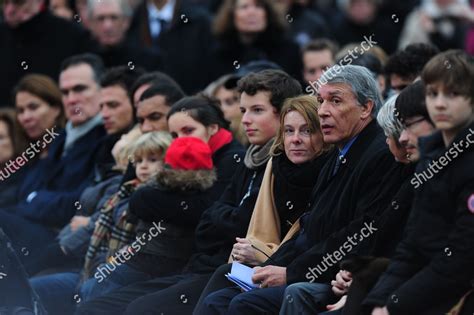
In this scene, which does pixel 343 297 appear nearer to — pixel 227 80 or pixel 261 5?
pixel 227 80

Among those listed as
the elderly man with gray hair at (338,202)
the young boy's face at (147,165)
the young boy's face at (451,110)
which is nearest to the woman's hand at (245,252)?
the elderly man with gray hair at (338,202)

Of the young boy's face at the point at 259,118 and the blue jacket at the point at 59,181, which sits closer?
the young boy's face at the point at 259,118

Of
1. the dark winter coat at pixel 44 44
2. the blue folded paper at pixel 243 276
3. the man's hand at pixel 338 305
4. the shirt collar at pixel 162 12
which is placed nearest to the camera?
the man's hand at pixel 338 305

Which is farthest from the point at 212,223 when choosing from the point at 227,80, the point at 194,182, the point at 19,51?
the point at 19,51

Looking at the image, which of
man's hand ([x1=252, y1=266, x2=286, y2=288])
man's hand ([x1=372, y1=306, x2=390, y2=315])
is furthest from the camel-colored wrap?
man's hand ([x1=372, y1=306, x2=390, y2=315])

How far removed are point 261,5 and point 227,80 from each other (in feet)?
6.57

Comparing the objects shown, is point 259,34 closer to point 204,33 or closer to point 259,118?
point 204,33

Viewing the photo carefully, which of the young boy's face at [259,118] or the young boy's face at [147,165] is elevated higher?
the young boy's face at [259,118]

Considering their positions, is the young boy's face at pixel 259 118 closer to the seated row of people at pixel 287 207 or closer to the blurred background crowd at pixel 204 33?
the seated row of people at pixel 287 207

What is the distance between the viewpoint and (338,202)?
6.55m

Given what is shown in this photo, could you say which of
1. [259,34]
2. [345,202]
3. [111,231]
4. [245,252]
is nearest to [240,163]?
[245,252]

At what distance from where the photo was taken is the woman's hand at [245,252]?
23.1ft

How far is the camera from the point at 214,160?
26.7ft

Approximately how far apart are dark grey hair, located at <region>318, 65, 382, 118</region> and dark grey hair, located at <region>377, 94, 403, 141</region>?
13.6 inches
